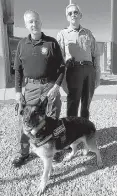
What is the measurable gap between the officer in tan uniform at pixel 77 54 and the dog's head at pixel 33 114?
3.87 feet

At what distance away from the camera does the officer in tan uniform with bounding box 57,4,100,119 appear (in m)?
4.12

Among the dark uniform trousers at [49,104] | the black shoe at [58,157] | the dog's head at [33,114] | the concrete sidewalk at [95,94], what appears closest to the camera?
the dog's head at [33,114]

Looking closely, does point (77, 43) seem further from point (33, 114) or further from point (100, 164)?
point (100, 164)

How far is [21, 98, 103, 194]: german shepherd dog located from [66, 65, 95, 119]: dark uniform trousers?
1.86 ft

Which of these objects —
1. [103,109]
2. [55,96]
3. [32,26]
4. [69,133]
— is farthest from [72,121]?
[103,109]

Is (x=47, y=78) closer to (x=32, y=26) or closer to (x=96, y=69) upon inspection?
(x=32, y=26)

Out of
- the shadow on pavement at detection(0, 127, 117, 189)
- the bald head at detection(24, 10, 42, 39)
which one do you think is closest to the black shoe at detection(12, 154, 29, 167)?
the shadow on pavement at detection(0, 127, 117, 189)

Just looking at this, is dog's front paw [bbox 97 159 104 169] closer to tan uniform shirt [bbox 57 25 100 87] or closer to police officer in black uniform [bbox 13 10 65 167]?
police officer in black uniform [bbox 13 10 65 167]

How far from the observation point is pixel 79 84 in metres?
4.29

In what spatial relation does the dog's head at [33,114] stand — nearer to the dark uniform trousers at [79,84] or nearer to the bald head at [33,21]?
the bald head at [33,21]

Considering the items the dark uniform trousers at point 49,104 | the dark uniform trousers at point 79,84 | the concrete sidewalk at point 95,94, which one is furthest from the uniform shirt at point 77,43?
the concrete sidewalk at point 95,94

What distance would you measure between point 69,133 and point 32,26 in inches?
65.7

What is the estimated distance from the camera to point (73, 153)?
14.5 ft

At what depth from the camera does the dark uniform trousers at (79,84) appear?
4.23 metres
